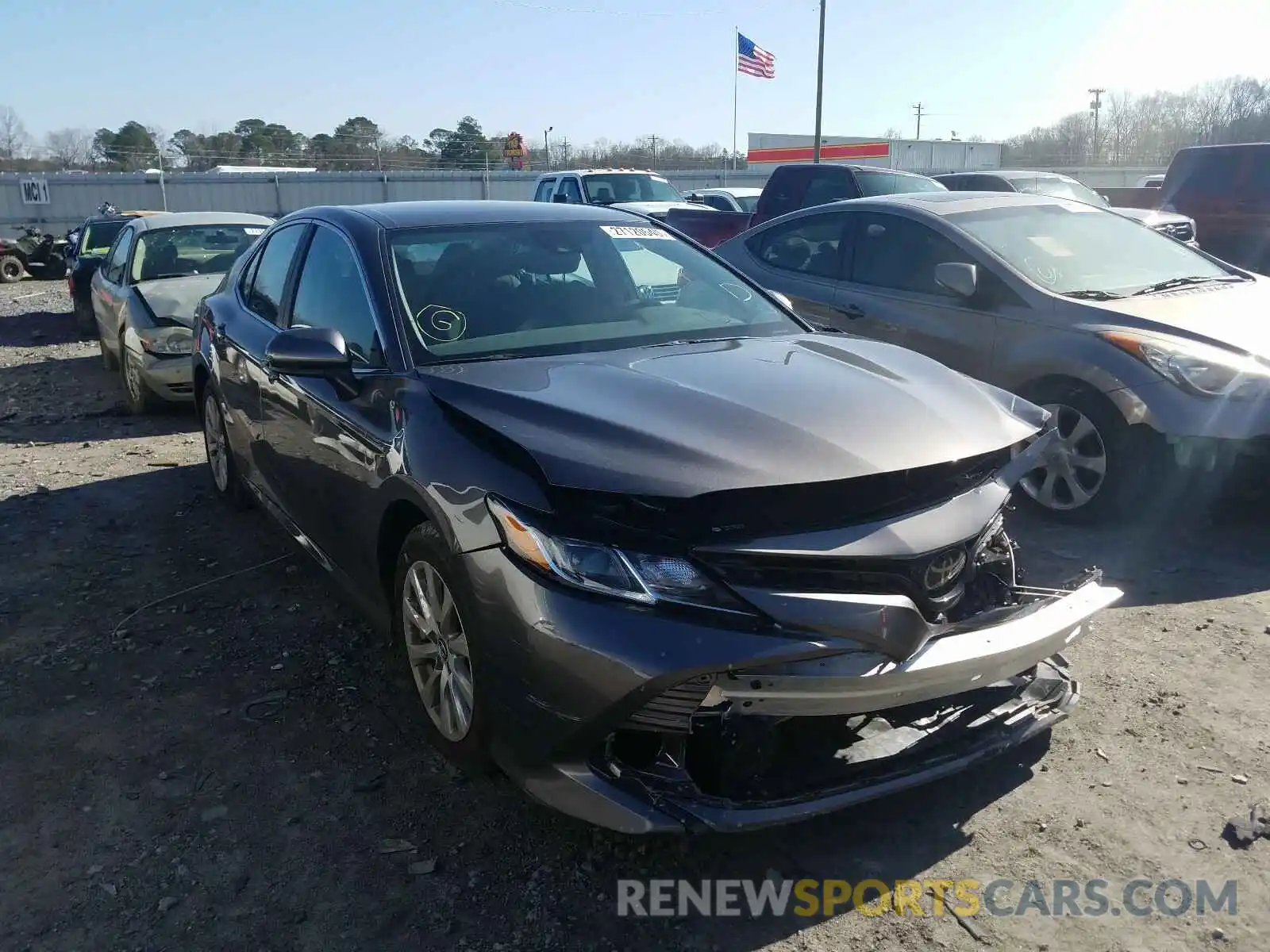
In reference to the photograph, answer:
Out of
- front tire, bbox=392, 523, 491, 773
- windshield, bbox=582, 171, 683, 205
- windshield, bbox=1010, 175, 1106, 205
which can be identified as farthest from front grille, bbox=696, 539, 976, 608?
windshield, bbox=582, 171, 683, 205

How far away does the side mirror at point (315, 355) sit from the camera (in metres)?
3.43

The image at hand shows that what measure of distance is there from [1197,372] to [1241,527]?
91 centimetres

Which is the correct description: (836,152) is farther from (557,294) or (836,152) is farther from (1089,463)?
(557,294)

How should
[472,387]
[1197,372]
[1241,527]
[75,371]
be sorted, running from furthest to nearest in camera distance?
[75,371], [1241,527], [1197,372], [472,387]

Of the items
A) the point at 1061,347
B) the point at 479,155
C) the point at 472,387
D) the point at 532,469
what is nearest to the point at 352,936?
the point at 532,469

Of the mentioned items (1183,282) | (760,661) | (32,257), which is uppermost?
(1183,282)

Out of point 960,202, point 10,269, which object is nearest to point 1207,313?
point 960,202

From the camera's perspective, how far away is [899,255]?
20.4 ft

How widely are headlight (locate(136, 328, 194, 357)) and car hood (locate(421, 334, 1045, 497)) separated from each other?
5.83 m

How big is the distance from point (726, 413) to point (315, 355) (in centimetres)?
146

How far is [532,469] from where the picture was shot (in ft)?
8.68

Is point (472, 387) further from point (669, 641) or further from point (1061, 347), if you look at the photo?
point (1061, 347)

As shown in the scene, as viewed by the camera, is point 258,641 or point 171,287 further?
point 171,287

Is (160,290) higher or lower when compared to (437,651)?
higher
